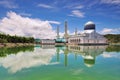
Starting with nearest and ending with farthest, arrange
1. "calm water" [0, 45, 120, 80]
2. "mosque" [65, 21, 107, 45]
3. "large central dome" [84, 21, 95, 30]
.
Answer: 1. "calm water" [0, 45, 120, 80]
2. "mosque" [65, 21, 107, 45]
3. "large central dome" [84, 21, 95, 30]

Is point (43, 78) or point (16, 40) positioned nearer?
point (43, 78)

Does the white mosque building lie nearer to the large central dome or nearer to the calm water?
the large central dome

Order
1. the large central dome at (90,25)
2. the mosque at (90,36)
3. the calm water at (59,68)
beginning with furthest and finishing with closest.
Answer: the large central dome at (90,25) < the mosque at (90,36) < the calm water at (59,68)

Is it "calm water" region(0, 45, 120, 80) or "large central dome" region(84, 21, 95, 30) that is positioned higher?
"large central dome" region(84, 21, 95, 30)

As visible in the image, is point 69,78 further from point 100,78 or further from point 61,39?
point 61,39

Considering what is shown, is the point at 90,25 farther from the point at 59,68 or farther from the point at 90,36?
→ the point at 59,68

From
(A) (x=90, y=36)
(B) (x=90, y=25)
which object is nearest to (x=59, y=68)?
(A) (x=90, y=36)

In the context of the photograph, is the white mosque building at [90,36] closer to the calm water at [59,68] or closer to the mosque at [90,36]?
the mosque at [90,36]

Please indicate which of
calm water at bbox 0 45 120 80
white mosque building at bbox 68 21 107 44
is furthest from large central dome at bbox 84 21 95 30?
calm water at bbox 0 45 120 80

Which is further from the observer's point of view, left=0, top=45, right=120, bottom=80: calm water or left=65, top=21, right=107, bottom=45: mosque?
left=65, top=21, right=107, bottom=45: mosque

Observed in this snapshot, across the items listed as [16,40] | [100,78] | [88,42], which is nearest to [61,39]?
[88,42]

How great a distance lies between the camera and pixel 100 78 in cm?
905

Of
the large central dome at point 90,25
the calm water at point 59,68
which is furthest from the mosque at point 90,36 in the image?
the calm water at point 59,68

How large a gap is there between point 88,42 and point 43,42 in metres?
25.8
